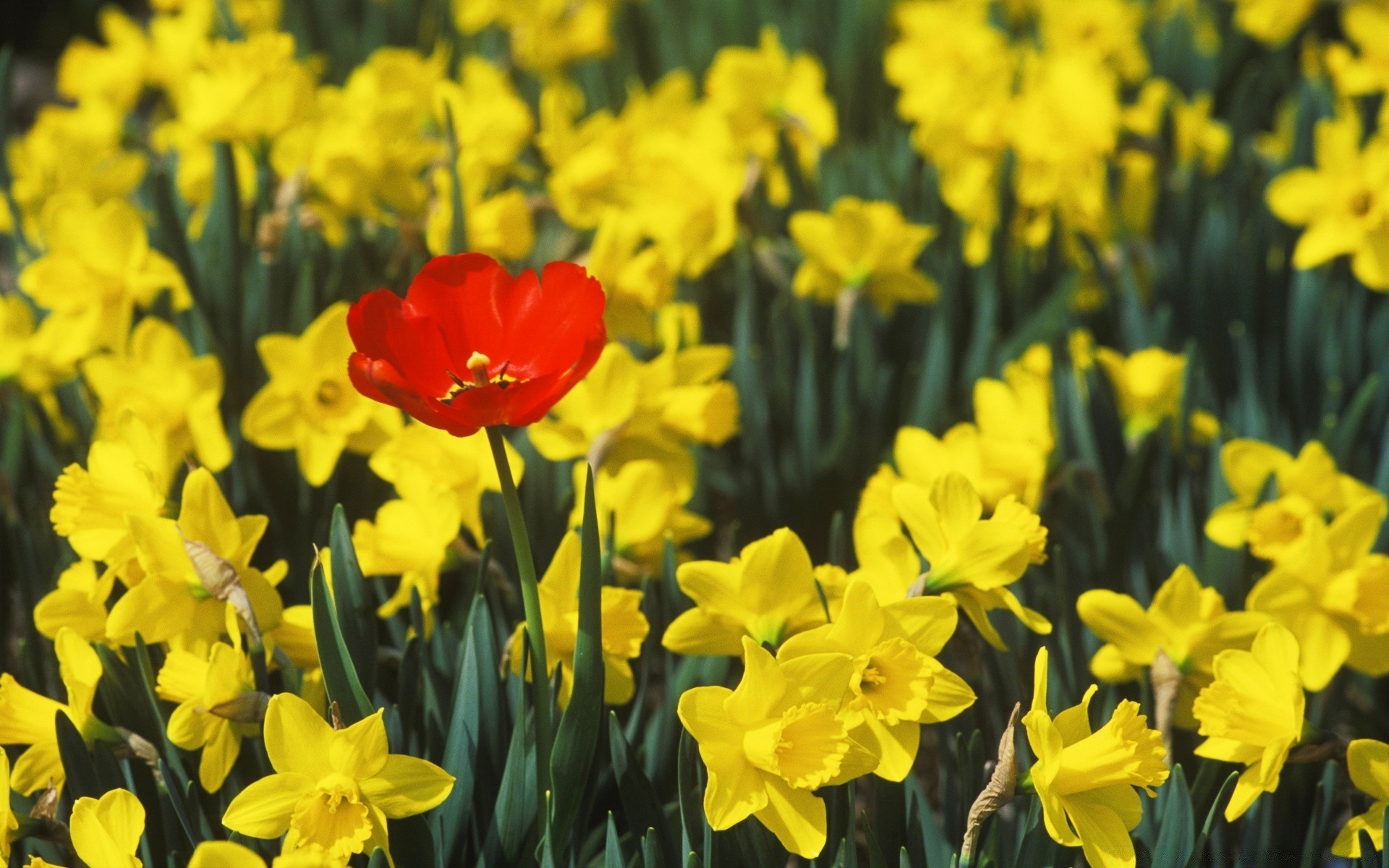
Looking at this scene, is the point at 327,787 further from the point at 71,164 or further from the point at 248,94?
the point at 71,164

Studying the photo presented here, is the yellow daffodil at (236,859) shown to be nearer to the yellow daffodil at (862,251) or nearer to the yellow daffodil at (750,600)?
the yellow daffodil at (750,600)

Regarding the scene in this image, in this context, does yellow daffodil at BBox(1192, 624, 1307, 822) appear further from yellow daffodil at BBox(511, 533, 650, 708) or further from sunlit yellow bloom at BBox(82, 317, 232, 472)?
sunlit yellow bloom at BBox(82, 317, 232, 472)

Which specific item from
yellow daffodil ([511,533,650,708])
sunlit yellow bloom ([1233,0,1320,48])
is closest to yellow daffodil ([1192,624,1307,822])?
yellow daffodil ([511,533,650,708])

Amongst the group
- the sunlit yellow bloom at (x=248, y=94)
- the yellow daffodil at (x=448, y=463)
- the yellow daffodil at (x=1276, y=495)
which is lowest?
the yellow daffodil at (x=1276, y=495)

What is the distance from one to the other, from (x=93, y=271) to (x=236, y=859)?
3.70ft

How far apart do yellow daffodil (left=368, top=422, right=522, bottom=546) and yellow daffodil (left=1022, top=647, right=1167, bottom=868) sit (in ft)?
2.13

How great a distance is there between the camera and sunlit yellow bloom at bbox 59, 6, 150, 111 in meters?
2.75

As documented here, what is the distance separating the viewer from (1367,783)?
111 centimetres

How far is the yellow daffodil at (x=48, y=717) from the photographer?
113 centimetres

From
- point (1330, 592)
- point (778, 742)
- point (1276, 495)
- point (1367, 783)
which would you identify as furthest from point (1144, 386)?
point (778, 742)

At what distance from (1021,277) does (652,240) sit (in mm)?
682

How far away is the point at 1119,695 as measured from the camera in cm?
136

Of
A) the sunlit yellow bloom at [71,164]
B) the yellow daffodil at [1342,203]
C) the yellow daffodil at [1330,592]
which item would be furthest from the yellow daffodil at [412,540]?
the yellow daffodil at [1342,203]

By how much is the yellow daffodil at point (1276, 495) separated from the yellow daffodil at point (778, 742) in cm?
71
